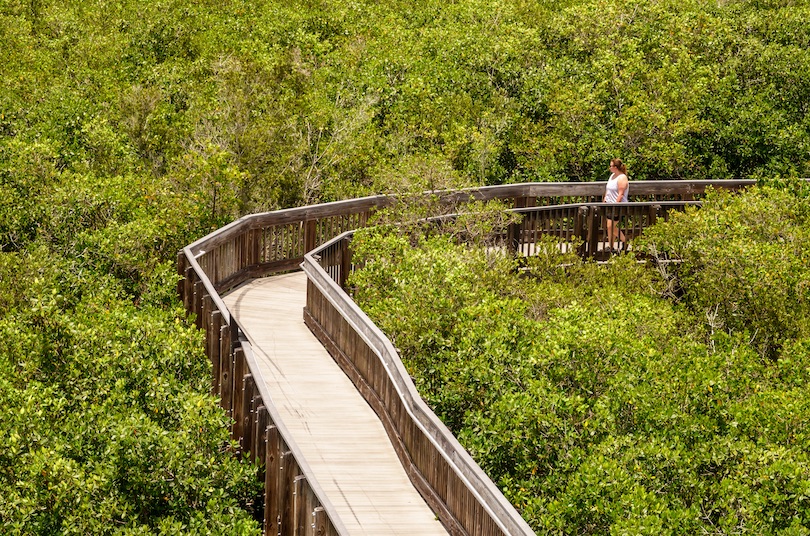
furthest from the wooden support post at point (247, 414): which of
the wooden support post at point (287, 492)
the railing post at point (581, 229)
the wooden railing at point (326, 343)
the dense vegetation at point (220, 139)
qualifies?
the railing post at point (581, 229)

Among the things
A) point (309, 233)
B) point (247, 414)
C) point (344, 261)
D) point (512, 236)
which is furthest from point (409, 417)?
point (512, 236)

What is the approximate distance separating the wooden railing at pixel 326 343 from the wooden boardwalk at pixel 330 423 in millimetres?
212

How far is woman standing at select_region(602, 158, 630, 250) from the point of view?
24.5 meters

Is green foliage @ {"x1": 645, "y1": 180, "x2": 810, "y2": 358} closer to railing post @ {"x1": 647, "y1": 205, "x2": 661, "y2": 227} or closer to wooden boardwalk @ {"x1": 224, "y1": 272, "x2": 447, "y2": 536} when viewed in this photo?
railing post @ {"x1": 647, "y1": 205, "x2": 661, "y2": 227}

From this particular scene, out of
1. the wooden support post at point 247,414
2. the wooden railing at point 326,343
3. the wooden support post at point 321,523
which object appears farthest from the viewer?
the wooden support post at point 247,414

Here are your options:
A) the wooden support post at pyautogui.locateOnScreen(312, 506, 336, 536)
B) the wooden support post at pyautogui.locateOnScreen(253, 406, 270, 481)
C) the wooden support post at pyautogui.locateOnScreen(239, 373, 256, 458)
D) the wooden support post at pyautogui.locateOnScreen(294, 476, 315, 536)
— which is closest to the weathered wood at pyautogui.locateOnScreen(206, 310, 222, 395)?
the wooden support post at pyautogui.locateOnScreen(239, 373, 256, 458)

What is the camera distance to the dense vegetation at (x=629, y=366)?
13789 millimetres

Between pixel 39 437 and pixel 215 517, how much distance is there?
255cm

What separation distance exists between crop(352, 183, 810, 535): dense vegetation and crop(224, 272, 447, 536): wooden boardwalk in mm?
1061

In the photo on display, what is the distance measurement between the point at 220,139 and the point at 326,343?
8719 millimetres

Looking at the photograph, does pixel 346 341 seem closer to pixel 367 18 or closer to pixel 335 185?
pixel 335 185

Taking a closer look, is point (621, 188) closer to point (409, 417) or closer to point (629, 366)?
point (629, 366)

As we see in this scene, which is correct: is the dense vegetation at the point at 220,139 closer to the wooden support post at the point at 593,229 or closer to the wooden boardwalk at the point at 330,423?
the wooden boardwalk at the point at 330,423

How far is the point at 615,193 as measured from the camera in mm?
24672
